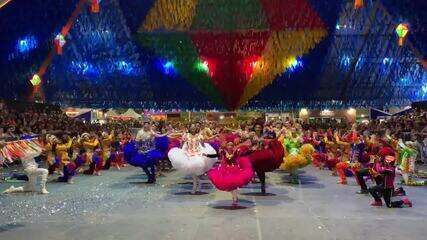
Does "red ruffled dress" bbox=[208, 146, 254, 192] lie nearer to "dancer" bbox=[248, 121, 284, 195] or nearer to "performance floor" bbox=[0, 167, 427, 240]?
"performance floor" bbox=[0, 167, 427, 240]

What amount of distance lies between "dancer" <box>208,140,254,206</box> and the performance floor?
0.45 metres

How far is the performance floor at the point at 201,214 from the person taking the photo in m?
8.70

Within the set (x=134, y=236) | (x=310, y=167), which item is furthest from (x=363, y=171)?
(x=310, y=167)

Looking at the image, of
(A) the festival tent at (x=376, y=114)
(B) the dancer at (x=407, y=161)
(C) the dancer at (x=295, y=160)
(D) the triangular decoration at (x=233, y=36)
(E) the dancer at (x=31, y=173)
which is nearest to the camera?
(E) the dancer at (x=31, y=173)

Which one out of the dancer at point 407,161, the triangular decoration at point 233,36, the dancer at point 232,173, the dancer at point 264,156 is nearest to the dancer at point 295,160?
the dancer at point 264,156

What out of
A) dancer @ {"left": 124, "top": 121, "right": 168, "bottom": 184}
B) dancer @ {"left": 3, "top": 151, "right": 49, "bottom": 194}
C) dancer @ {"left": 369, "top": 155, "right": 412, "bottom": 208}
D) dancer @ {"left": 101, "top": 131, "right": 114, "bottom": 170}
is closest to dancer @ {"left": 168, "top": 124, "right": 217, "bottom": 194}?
dancer @ {"left": 124, "top": 121, "right": 168, "bottom": 184}

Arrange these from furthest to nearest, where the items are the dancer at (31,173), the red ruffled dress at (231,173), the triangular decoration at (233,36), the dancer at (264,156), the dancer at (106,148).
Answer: the triangular decoration at (233,36) < the dancer at (106,148) < the dancer at (264,156) < the dancer at (31,173) < the red ruffled dress at (231,173)

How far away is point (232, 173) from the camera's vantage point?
1101 centimetres

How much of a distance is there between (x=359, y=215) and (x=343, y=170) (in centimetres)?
518

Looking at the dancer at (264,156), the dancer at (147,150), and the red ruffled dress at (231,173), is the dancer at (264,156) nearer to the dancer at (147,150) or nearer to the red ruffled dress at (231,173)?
the red ruffled dress at (231,173)

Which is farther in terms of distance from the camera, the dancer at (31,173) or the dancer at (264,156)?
the dancer at (264,156)

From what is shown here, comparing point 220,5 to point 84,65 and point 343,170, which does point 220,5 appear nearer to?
point 84,65

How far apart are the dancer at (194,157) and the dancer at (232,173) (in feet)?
3.92

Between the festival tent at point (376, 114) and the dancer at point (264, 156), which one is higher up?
the festival tent at point (376, 114)
